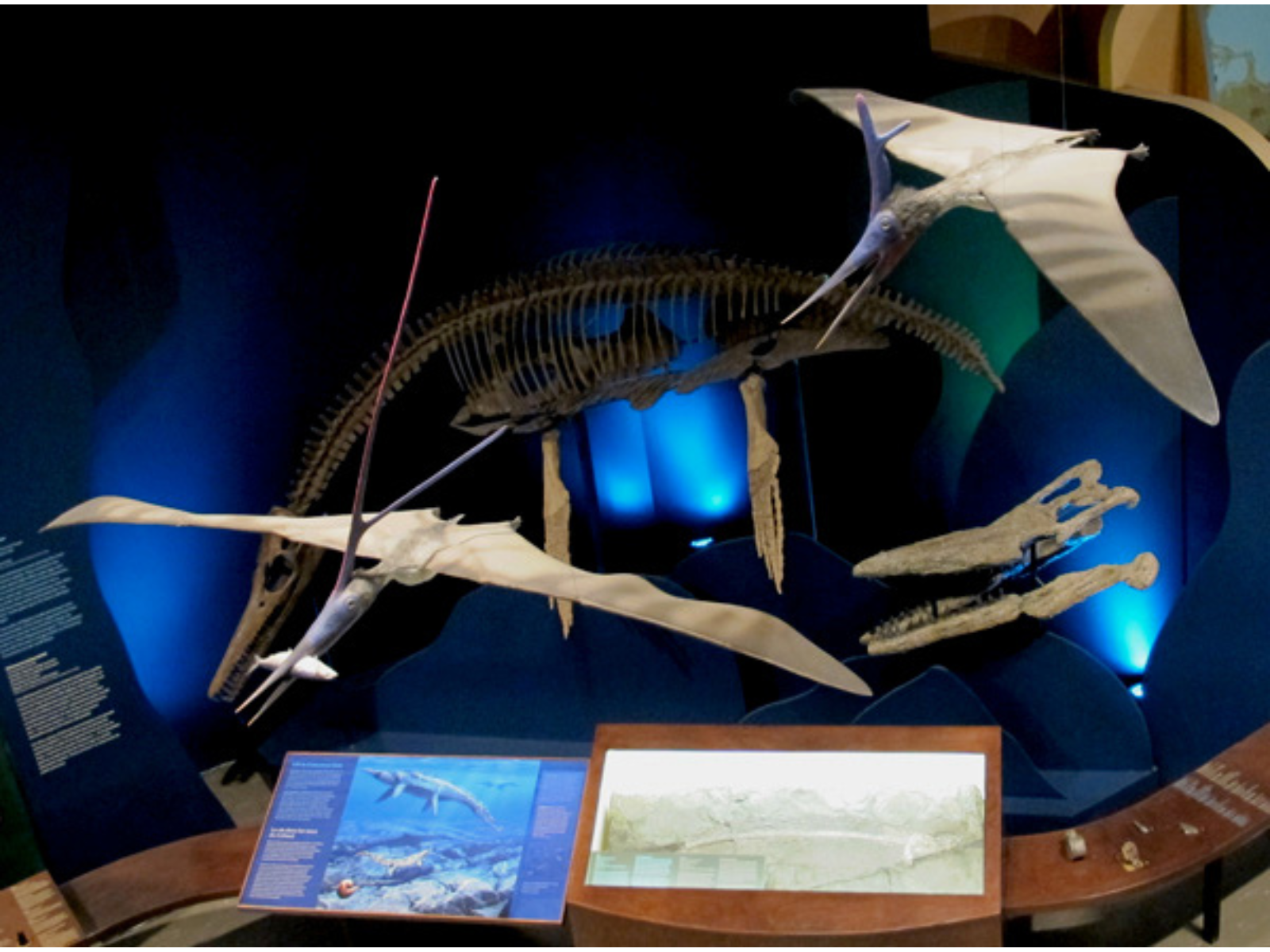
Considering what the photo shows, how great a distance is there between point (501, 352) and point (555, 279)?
0.37 metres

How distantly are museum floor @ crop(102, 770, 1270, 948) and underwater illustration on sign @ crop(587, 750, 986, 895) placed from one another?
1.82ft

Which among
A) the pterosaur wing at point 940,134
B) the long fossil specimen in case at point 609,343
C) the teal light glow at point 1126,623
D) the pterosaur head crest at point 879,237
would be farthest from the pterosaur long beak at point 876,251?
the teal light glow at point 1126,623

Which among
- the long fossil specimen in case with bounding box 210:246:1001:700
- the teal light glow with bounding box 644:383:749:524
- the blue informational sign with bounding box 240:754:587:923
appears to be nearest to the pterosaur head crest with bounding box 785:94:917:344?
the long fossil specimen in case with bounding box 210:246:1001:700

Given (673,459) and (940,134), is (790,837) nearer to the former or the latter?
(673,459)

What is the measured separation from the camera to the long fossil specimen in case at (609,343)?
5262 mm

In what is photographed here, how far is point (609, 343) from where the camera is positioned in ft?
17.7

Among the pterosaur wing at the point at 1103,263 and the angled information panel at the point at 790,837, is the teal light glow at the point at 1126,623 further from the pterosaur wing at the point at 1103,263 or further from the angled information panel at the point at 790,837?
the pterosaur wing at the point at 1103,263

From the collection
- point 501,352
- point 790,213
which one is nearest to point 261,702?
point 501,352

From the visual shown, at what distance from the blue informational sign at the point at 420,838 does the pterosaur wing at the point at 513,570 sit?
1074 mm

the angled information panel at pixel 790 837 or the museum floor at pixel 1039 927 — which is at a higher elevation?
the angled information panel at pixel 790 837

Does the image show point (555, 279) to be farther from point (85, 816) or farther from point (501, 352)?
point (85, 816)

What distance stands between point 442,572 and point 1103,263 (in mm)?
1969

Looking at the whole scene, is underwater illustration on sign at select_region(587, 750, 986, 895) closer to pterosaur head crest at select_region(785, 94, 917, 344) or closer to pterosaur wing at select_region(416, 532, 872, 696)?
pterosaur wing at select_region(416, 532, 872, 696)

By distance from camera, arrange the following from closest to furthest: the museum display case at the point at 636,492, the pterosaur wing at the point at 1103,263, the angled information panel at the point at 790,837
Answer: the pterosaur wing at the point at 1103,263, the angled information panel at the point at 790,837, the museum display case at the point at 636,492
